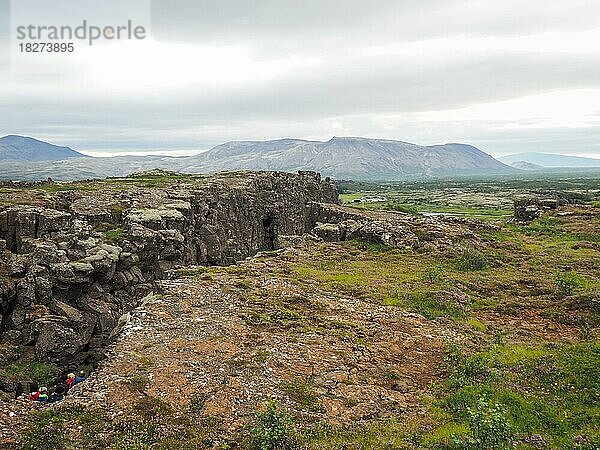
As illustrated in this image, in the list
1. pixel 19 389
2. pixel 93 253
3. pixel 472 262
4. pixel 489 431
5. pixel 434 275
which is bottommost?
pixel 19 389

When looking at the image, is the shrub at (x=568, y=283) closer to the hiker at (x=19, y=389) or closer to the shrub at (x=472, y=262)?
the shrub at (x=472, y=262)

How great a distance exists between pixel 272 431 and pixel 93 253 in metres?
20.4

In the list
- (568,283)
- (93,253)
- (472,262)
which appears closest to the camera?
(568,283)

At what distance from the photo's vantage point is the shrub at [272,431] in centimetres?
1271

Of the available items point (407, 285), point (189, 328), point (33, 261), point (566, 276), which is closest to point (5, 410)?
point (189, 328)

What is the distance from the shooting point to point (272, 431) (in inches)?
513

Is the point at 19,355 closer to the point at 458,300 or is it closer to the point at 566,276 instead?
the point at 458,300

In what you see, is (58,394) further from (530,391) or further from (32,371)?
(530,391)

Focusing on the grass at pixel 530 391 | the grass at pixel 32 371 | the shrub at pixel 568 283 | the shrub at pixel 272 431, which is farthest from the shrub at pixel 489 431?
the grass at pixel 32 371

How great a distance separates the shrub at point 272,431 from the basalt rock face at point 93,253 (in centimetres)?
1441

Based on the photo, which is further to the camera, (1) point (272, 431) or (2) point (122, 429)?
(2) point (122, 429)

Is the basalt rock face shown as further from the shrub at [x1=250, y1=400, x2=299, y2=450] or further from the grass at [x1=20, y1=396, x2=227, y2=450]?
the shrub at [x1=250, y1=400, x2=299, y2=450]

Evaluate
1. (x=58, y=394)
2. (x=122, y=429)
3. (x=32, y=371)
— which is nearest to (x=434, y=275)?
(x=122, y=429)

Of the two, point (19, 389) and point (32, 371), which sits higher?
point (32, 371)
